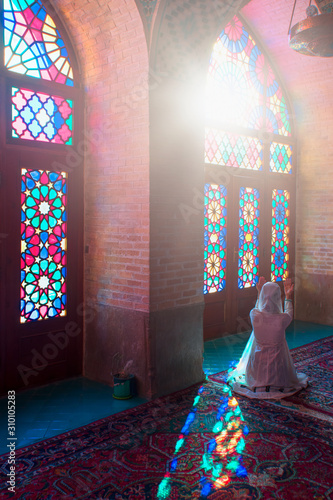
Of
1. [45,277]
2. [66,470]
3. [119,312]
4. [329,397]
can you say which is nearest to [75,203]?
[45,277]

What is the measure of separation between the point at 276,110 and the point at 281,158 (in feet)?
2.75

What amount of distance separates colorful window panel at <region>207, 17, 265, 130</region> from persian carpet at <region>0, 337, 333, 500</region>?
4382mm

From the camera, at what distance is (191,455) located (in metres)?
3.74

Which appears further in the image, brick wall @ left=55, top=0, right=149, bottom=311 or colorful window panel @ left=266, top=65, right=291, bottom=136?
colorful window panel @ left=266, top=65, right=291, bottom=136

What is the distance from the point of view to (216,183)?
7312 millimetres

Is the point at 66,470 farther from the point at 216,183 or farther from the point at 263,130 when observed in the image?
the point at 263,130

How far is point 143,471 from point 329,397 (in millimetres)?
2381

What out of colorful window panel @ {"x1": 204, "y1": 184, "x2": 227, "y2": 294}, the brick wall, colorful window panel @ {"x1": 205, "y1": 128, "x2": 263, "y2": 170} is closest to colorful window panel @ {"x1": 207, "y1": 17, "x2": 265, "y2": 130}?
colorful window panel @ {"x1": 205, "y1": 128, "x2": 263, "y2": 170}

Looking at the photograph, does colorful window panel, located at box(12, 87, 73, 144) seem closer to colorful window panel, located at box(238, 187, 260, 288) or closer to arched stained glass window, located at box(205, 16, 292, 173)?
arched stained glass window, located at box(205, 16, 292, 173)

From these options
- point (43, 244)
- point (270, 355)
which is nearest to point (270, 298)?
point (270, 355)

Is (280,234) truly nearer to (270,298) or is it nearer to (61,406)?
(270,298)

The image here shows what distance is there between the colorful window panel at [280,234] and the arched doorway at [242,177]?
0.06 feet

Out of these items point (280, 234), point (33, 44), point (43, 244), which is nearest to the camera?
point (33, 44)

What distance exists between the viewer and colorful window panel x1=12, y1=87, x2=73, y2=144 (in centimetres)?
498
